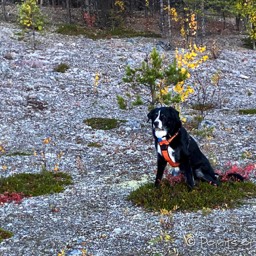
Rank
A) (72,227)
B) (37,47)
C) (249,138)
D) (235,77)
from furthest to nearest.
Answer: (37,47) < (235,77) < (249,138) < (72,227)

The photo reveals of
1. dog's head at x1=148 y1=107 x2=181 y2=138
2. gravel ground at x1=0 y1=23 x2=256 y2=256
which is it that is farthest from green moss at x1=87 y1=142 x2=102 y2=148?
dog's head at x1=148 y1=107 x2=181 y2=138

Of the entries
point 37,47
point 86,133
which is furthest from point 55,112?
point 37,47

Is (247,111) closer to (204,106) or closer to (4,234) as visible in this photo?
(204,106)

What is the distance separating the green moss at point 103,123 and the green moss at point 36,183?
4.90 metres

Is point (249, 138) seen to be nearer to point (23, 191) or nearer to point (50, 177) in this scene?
point (50, 177)

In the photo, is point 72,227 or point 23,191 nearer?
point 72,227

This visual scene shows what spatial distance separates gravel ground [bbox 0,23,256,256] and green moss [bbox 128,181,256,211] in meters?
0.26

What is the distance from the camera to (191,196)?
31.7 feet

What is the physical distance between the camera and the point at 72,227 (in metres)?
8.98

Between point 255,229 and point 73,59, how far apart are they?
19.9 meters

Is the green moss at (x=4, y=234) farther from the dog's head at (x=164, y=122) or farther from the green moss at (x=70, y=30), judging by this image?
the green moss at (x=70, y=30)

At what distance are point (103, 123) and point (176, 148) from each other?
8.23 meters

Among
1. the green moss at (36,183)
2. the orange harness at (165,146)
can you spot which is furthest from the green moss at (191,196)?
the green moss at (36,183)

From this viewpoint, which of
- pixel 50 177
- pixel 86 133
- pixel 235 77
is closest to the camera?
pixel 50 177
